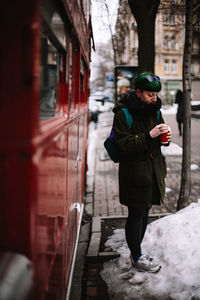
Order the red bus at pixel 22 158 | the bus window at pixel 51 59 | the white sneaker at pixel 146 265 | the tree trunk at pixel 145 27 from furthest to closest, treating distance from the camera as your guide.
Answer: the tree trunk at pixel 145 27 → the white sneaker at pixel 146 265 → the bus window at pixel 51 59 → the red bus at pixel 22 158

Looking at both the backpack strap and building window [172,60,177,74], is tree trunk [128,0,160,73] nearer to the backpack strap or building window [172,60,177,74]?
the backpack strap

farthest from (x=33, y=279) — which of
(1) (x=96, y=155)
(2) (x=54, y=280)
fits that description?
(1) (x=96, y=155)

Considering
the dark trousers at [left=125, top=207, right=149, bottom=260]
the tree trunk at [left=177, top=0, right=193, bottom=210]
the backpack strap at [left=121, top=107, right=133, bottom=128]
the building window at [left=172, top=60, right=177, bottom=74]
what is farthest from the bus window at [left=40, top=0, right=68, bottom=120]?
the building window at [left=172, top=60, right=177, bottom=74]

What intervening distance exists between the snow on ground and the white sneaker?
0.15 ft

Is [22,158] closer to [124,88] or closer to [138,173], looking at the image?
[138,173]

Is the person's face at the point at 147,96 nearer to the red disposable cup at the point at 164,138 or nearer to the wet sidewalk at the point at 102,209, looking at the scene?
the red disposable cup at the point at 164,138

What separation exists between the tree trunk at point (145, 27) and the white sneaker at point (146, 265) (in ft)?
19.1

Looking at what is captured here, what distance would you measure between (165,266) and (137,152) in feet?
4.23

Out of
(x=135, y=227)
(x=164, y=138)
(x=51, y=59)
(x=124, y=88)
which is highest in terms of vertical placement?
(x=124, y=88)

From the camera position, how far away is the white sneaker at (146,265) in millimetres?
2807

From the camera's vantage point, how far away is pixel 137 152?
246cm

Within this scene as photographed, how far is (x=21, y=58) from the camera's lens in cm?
97

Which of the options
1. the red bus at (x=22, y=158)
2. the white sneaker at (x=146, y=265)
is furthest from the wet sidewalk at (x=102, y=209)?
the red bus at (x=22, y=158)

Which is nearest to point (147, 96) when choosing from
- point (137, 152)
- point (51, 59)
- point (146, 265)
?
point (137, 152)
